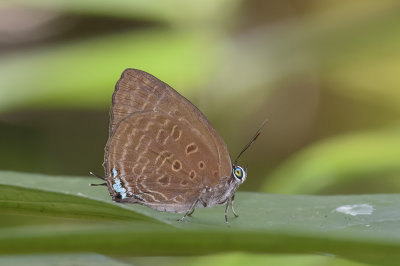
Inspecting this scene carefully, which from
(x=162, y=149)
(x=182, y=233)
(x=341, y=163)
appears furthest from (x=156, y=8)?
(x=182, y=233)

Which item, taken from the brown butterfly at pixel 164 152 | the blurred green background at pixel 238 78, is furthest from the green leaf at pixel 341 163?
the brown butterfly at pixel 164 152

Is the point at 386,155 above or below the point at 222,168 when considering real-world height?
below

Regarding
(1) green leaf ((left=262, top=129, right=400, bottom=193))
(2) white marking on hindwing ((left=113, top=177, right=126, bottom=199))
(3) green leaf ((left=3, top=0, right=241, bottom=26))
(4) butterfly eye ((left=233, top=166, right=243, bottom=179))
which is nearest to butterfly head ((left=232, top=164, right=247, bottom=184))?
(4) butterfly eye ((left=233, top=166, right=243, bottom=179))

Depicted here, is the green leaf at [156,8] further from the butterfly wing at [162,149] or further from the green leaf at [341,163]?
the butterfly wing at [162,149]

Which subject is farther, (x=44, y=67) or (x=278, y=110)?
(x=278, y=110)

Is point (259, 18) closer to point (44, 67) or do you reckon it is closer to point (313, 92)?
point (313, 92)

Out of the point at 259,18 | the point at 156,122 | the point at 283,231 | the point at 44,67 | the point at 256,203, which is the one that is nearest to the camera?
the point at 283,231

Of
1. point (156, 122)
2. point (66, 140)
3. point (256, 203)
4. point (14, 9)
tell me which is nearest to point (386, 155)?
point (156, 122)
